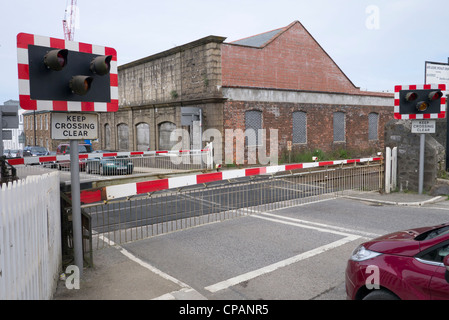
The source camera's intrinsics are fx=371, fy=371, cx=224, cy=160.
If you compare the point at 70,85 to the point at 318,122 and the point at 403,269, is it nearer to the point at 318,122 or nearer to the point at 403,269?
the point at 403,269

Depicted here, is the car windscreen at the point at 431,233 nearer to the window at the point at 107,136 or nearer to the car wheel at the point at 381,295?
the car wheel at the point at 381,295

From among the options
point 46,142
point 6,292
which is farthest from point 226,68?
point 46,142

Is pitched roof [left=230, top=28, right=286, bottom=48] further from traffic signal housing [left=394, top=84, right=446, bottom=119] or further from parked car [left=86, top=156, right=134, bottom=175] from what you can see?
traffic signal housing [left=394, top=84, right=446, bottom=119]

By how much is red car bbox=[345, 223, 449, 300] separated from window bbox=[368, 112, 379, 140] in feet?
97.8

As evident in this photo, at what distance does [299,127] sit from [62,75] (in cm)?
2291

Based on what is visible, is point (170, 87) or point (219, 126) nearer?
point (219, 126)

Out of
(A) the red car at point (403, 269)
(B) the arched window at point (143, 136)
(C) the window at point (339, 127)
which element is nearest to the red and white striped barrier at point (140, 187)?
(A) the red car at point (403, 269)

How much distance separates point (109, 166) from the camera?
15.7 metres

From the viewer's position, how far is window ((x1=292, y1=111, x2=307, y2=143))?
2609 cm

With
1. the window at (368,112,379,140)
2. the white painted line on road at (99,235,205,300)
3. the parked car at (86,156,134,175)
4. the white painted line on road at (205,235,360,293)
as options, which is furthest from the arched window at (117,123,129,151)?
the white painted line on road at (205,235,360,293)

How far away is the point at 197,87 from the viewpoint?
76.5ft

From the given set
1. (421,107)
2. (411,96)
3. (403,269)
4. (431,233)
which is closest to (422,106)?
(421,107)

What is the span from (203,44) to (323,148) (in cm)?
1212
